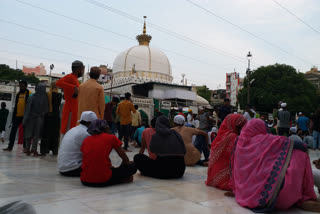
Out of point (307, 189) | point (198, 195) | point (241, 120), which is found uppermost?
point (241, 120)

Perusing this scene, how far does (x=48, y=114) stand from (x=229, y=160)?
14.1 feet

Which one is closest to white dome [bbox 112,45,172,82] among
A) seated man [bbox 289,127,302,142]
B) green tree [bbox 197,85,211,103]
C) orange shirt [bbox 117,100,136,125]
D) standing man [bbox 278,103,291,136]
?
green tree [bbox 197,85,211,103]

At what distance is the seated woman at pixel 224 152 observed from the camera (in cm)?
379

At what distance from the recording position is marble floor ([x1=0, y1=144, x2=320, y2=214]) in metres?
2.71

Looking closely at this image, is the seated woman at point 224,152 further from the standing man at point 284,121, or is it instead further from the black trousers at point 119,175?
the standing man at point 284,121

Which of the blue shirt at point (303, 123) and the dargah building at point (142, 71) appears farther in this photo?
the dargah building at point (142, 71)

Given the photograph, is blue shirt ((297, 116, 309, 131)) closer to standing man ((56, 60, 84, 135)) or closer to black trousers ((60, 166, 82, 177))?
standing man ((56, 60, 84, 135))

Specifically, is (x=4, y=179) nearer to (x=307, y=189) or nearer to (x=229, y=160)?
(x=229, y=160)

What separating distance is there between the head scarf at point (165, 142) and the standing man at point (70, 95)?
2001mm

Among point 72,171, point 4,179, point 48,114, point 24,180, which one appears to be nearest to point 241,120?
point 72,171

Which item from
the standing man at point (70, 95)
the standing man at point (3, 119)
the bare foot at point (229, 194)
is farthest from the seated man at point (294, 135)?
the standing man at point (3, 119)

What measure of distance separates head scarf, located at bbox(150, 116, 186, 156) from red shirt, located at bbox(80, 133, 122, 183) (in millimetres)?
874

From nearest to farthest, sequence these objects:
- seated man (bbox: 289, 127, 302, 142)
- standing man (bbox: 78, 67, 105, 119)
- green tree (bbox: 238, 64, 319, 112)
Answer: seated man (bbox: 289, 127, 302, 142), standing man (bbox: 78, 67, 105, 119), green tree (bbox: 238, 64, 319, 112)

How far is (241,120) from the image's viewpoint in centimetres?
385
